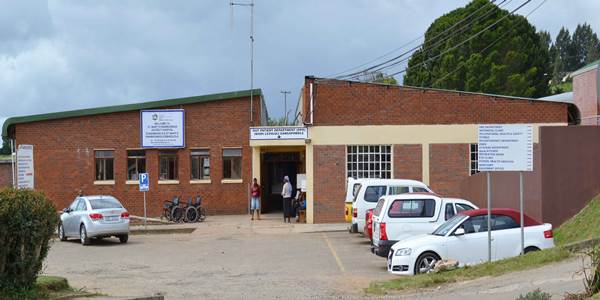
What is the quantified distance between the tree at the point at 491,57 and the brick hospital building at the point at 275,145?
22439 millimetres

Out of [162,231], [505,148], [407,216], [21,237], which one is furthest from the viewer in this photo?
[162,231]

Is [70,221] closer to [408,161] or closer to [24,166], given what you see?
[24,166]

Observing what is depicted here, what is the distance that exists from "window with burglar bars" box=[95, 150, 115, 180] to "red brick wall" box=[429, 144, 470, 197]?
14.7m

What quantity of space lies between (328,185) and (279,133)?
3.03m

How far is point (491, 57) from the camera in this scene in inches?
2199

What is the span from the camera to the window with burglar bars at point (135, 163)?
1361 inches

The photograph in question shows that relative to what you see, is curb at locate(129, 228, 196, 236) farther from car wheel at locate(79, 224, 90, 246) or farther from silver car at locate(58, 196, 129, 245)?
car wheel at locate(79, 224, 90, 246)

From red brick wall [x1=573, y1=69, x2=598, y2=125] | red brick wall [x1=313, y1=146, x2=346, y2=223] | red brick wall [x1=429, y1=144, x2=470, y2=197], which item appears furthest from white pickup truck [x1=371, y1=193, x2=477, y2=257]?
red brick wall [x1=573, y1=69, x2=598, y2=125]

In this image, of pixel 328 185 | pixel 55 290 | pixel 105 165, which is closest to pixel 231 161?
pixel 105 165

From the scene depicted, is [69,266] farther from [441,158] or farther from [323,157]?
[441,158]

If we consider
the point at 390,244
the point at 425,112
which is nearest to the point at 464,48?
the point at 425,112

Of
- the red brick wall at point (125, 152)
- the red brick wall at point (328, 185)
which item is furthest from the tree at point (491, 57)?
the red brick wall at point (328, 185)

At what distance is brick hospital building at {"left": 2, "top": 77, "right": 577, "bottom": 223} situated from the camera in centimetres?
3069

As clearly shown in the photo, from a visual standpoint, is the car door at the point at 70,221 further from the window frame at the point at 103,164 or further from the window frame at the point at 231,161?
the window frame at the point at 231,161
